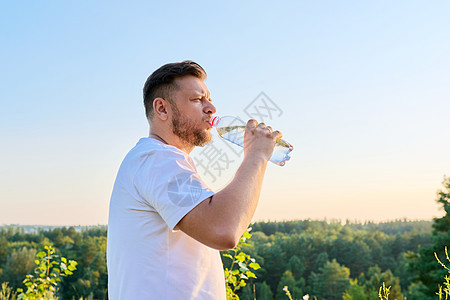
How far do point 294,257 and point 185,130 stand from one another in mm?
47354

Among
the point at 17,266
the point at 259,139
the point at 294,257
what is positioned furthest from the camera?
the point at 294,257

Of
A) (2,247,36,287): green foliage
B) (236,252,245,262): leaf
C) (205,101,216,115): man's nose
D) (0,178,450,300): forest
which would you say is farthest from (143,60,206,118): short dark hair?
(2,247,36,287): green foliage

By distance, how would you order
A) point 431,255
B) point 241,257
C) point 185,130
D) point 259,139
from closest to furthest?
point 259,139, point 185,130, point 241,257, point 431,255

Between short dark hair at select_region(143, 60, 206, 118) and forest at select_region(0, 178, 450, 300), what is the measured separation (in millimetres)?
32261

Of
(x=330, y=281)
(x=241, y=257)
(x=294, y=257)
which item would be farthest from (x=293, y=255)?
(x=241, y=257)

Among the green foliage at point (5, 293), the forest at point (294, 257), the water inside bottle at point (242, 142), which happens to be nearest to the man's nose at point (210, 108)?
the water inside bottle at point (242, 142)

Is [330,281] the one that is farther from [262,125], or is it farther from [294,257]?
[262,125]

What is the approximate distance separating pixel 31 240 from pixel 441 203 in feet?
123

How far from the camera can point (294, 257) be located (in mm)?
47156

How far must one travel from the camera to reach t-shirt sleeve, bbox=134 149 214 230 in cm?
135

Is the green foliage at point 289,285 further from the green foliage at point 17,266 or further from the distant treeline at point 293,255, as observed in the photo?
the green foliage at point 17,266

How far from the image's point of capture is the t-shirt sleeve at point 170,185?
135 cm

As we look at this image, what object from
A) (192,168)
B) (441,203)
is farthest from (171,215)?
(441,203)

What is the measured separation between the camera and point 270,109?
234 centimetres
